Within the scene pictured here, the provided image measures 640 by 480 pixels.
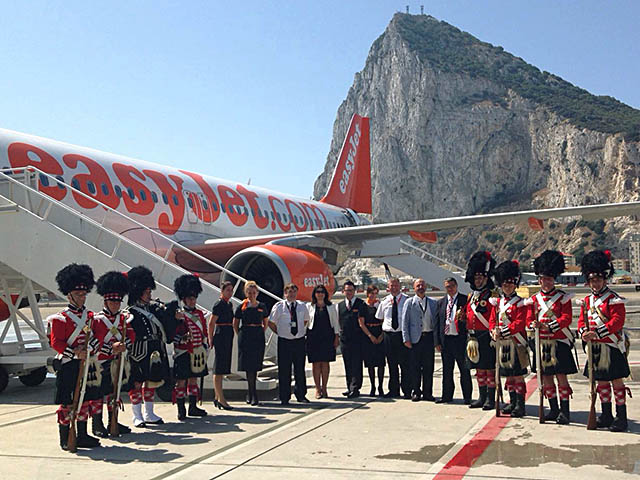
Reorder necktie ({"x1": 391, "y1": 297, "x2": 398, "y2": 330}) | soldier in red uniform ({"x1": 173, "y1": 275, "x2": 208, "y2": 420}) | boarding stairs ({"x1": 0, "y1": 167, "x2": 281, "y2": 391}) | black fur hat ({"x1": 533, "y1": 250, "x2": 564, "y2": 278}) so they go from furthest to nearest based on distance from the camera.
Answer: boarding stairs ({"x1": 0, "y1": 167, "x2": 281, "y2": 391})
necktie ({"x1": 391, "y1": 297, "x2": 398, "y2": 330})
soldier in red uniform ({"x1": 173, "y1": 275, "x2": 208, "y2": 420})
black fur hat ({"x1": 533, "y1": 250, "x2": 564, "y2": 278})

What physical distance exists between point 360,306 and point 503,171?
11024 centimetres

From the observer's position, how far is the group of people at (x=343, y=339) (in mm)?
6250

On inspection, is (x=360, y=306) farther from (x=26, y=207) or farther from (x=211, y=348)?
(x=26, y=207)

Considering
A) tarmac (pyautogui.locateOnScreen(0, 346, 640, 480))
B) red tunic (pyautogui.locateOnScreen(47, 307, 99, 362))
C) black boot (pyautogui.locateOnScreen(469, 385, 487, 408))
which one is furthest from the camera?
black boot (pyautogui.locateOnScreen(469, 385, 487, 408))

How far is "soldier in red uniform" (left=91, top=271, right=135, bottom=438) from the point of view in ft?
20.8

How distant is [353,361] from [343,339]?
32 cm

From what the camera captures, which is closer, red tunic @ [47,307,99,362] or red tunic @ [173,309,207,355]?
red tunic @ [47,307,99,362]

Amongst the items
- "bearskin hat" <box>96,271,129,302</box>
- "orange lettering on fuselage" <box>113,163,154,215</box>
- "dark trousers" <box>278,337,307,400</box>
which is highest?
"orange lettering on fuselage" <box>113,163,154,215</box>

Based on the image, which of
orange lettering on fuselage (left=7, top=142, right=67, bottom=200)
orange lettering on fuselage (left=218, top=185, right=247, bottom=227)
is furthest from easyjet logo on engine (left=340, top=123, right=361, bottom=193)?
orange lettering on fuselage (left=7, top=142, right=67, bottom=200)

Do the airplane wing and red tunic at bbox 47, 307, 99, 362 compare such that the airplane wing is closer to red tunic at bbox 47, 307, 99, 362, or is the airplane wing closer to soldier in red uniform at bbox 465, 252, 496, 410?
soldier in red uniform at bbox 465, 252, 496, 410

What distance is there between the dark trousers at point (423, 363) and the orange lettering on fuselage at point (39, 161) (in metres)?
6.13

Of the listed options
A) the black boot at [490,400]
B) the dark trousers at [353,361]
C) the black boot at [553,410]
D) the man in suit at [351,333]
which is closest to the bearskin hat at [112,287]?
the man in suit at [351,333]

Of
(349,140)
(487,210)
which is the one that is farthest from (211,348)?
(487,210)

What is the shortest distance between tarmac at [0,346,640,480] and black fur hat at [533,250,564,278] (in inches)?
57.6
